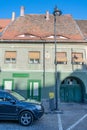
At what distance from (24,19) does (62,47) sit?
703cm

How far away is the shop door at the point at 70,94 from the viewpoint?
885 inches

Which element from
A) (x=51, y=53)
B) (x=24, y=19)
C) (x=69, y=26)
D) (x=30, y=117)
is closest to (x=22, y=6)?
(x=24, y=19)

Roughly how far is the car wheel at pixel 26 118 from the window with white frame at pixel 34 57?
1140 cm

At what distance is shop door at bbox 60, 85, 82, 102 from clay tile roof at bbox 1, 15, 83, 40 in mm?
5740

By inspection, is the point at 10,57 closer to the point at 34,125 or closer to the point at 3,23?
the point at 3,23

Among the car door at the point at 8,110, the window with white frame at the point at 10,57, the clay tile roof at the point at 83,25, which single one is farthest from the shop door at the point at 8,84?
the clay tile roof at the point at 83,25

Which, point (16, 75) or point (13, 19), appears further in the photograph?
point (13, 19)

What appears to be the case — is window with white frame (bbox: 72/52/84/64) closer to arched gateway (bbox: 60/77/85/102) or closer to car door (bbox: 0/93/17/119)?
arched gateway (bbox: 60/77/85/102)

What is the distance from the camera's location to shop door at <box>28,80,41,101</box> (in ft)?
70.2

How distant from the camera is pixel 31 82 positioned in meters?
21.5

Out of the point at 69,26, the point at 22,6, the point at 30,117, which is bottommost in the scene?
the point at 30,117

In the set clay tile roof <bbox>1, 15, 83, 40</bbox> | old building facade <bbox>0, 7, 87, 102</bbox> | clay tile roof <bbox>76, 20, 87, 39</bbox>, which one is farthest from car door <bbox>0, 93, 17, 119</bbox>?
clay tile roof <bbox>76, 20, 87, 39</bbox>

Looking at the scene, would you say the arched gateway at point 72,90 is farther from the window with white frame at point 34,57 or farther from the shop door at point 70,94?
the window with white frame at point 34,57

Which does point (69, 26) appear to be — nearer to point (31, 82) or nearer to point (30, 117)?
point (31, 82)
